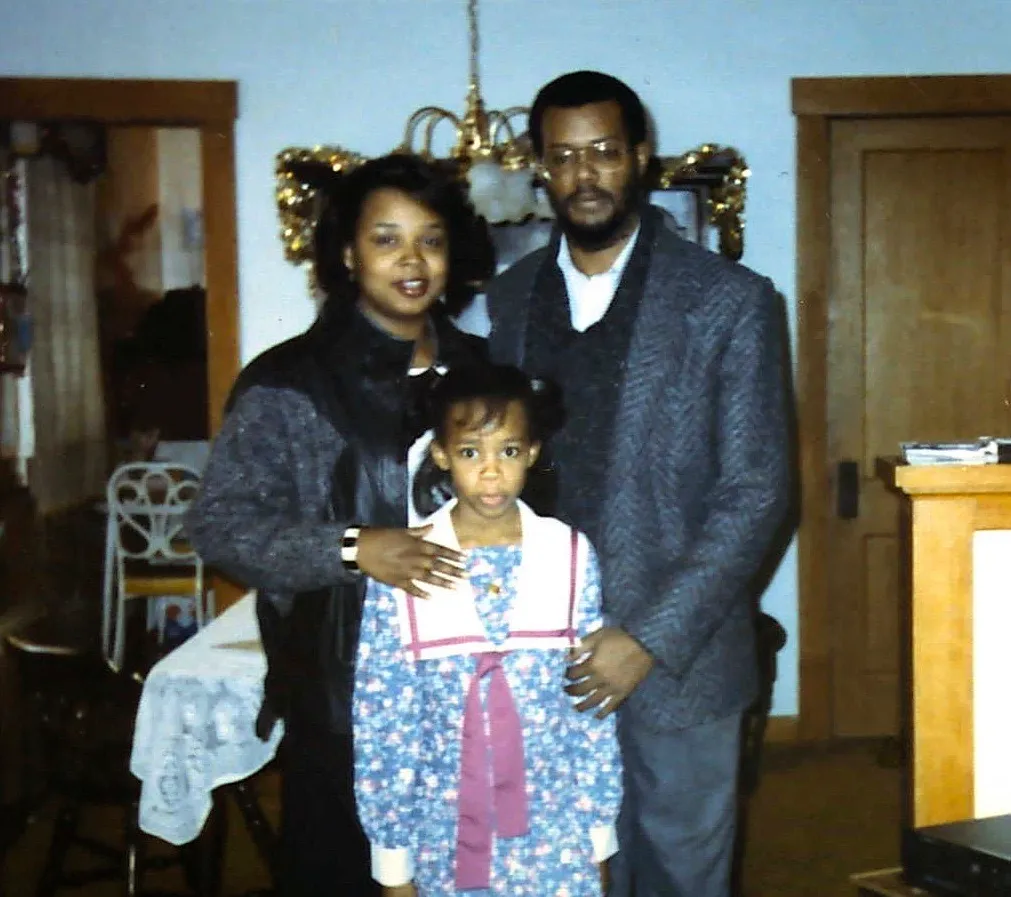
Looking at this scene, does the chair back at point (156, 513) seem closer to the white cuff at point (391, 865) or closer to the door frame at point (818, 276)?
the door frame at point (818, 276)

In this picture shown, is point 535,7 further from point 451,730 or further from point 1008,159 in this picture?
point 451,730

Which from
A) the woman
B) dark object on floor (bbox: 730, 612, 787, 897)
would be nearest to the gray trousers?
the woman

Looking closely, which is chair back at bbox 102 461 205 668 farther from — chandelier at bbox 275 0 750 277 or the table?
the table

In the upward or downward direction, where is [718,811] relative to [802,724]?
upward

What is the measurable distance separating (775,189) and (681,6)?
0.58 m

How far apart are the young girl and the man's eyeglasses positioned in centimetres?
32

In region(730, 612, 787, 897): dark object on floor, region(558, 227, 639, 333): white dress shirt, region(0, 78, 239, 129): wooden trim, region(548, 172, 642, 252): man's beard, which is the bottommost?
region(730, 612, 787, 897): dark object on floor

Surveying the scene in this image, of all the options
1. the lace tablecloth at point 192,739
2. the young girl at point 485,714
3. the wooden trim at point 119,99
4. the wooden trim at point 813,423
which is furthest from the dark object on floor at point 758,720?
the wooden trim at point 119,99

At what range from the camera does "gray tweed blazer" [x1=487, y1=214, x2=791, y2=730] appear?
60.1 inches

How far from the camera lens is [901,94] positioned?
141 inches

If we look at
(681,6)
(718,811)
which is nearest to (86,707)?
(718,811)

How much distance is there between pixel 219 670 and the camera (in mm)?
2176

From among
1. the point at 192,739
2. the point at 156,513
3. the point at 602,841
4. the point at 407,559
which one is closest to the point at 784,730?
the point at 192,739

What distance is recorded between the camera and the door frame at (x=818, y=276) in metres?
3.57
